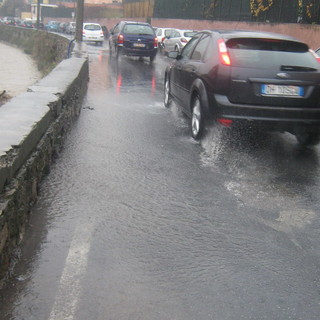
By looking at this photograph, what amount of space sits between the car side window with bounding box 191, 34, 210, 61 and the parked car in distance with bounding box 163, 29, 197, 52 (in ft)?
55.8

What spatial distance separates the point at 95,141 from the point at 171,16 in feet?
147

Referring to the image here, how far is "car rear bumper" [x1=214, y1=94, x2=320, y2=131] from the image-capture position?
627cm

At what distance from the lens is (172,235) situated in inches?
157

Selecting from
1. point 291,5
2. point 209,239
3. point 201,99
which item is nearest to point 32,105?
point 201,99

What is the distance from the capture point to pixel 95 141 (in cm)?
712

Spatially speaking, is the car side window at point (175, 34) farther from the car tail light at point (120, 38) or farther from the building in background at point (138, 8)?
the building in background at point (138, 8)

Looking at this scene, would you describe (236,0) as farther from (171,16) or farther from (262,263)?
(262,263)

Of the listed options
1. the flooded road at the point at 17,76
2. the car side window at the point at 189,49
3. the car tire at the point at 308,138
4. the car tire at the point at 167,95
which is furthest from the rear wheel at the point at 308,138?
the flooded road at the point at 17,76

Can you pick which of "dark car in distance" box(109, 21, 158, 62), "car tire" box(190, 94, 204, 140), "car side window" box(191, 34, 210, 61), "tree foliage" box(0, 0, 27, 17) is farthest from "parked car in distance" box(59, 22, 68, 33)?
"car tire" box(190, 94, 204, 140)

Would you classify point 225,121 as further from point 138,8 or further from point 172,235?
point 138,8

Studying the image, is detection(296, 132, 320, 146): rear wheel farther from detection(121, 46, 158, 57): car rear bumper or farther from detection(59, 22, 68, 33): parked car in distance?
detection(59, 22, 68, 33): parked car in distance

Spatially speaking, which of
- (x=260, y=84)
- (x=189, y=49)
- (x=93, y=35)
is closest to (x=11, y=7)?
(x=93, y=35)

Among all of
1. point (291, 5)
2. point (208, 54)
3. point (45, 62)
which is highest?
point (291, 5)

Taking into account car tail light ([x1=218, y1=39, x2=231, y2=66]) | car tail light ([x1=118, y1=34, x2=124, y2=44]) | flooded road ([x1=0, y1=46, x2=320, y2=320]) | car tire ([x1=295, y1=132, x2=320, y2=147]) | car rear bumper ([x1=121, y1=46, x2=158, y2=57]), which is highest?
car tail light ([x1=218, y1=39, x2=231, y2=66])
